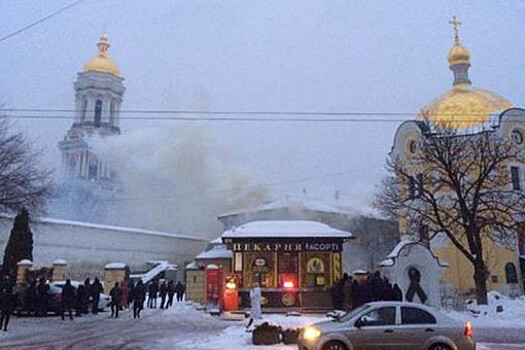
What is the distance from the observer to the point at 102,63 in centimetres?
7600

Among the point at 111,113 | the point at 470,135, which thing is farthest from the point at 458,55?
the point at 111,113

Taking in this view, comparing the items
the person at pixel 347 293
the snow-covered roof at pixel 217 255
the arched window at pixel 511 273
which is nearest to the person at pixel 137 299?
the person at pixel 347 293

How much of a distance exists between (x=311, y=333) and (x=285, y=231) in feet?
59.2

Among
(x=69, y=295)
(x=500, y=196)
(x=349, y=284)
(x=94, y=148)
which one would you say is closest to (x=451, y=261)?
(x=500, y=196)

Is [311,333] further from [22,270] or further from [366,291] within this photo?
[22,270]

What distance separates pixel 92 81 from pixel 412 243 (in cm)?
6112

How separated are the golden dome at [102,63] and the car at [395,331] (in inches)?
2856

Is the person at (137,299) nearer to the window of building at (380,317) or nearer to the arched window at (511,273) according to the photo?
the window of building at (380,317)

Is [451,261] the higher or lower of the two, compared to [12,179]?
lower

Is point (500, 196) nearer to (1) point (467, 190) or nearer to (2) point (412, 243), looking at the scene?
(1) point (467, 190)

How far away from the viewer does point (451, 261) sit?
37375mm

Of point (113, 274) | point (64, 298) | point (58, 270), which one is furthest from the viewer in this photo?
point (113, 274)

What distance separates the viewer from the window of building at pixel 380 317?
34.7 ft

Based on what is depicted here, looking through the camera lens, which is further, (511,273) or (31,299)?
(511,273)
